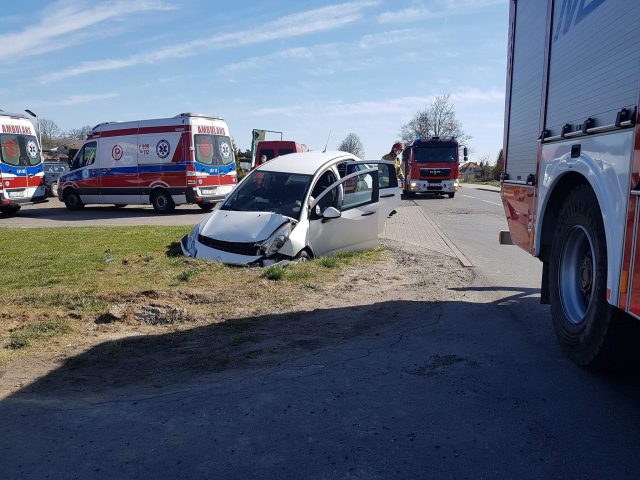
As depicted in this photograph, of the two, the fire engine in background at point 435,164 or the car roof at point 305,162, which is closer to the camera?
→ the car roof at point 305,162

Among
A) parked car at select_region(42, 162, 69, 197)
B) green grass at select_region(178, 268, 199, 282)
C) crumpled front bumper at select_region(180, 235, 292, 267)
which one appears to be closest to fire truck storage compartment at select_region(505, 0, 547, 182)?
crumpled front bumper at select_region(180, 235, 292, 267)

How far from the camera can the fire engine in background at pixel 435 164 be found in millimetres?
26281

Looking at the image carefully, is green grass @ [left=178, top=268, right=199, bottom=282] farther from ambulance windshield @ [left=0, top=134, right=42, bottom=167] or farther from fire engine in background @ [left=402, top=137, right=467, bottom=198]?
fire engine in background @ [left=402, top=137, right=467, bottom=198]

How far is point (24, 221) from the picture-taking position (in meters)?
16.8

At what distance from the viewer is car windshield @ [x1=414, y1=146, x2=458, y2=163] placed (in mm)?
26344

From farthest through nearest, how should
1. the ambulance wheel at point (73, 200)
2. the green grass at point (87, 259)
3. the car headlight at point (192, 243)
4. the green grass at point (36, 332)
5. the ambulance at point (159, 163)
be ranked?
the ambulance wheel at point (73, 200), the ambulance at point (159, 163), the car headlight at point (192, 243), the green grass at point (87, 259), the green grass at point (36, 332)

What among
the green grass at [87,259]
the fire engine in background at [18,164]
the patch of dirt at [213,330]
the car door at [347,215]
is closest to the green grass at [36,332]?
the patch of dirt at [213,330]

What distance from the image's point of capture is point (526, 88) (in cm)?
551

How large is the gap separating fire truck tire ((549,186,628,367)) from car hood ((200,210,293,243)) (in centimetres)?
431

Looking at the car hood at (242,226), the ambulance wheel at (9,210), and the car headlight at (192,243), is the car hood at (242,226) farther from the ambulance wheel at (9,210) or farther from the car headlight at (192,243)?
the ambulance wheel at (9,210)

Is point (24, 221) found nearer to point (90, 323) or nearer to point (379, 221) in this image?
point (379, 221)

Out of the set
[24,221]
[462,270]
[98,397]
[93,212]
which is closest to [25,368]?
[98,397]

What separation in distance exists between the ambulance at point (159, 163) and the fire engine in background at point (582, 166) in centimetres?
1340

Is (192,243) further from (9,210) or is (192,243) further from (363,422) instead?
(9,210)
